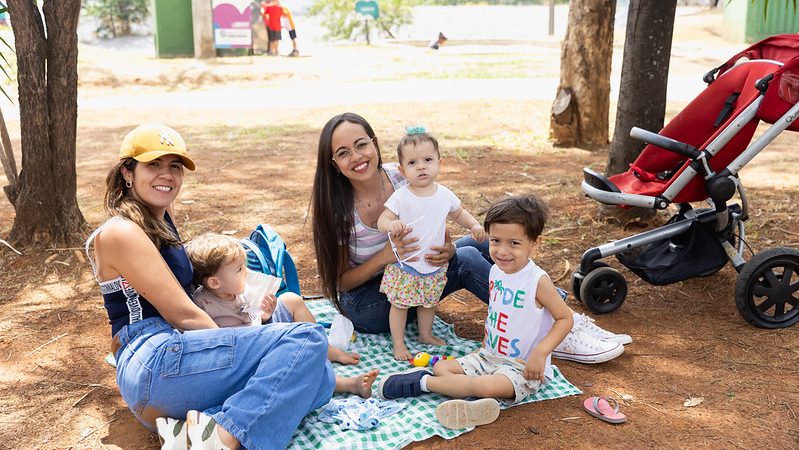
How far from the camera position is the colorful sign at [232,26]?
57.6 feet

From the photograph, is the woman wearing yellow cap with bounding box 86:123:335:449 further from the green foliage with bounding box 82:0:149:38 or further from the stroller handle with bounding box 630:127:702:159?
the green foliage with bounding box 82:0:149:38

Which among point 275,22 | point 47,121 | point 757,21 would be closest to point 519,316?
point 47,121

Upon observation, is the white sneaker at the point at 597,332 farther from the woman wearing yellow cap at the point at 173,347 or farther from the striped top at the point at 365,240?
the woman wearing yellow cap at the point at 173,347

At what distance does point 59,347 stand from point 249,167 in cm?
396

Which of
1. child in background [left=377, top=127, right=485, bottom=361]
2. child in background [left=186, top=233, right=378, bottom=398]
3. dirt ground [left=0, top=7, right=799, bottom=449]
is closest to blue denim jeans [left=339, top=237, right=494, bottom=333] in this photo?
child in background [left=377, top=127, right=485, bottom=361]

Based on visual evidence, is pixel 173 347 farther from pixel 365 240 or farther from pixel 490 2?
pixel 490 2

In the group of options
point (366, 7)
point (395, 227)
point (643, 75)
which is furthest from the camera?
point (366, 7)

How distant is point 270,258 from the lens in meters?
3.65

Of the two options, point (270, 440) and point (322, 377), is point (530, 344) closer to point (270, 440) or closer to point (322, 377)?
point (322, 377)

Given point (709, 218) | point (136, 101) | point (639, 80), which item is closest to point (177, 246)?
point (709, 218)

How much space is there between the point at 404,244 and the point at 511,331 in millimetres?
667

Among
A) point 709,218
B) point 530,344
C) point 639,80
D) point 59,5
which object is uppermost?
point 59,5

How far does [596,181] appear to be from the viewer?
3.94 meters

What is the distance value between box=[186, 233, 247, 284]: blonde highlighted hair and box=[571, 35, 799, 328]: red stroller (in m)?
1.84
